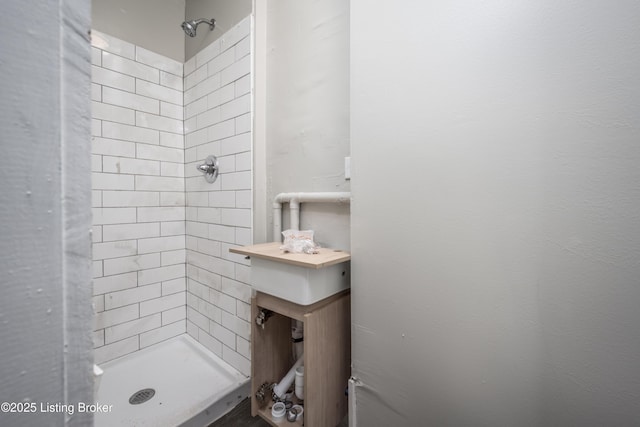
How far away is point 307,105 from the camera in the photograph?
3.87 ft

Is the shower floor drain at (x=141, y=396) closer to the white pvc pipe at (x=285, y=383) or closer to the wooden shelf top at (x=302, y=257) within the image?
the white pvc pipe at (x=285, y=383)

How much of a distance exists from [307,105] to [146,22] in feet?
4.48

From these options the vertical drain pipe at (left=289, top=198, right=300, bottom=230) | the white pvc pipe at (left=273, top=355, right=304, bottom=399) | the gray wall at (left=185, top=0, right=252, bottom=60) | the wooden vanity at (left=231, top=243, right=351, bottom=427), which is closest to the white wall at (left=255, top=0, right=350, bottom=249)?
the vertical drain pipe at (left=289, top=198, right=300, bottom=230)

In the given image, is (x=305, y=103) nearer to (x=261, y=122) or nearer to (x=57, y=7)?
(x=261, y=122)

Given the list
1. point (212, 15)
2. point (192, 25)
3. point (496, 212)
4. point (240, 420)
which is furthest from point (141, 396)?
point (212, 15)

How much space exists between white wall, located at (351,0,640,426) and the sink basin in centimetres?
13

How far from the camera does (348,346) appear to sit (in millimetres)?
997

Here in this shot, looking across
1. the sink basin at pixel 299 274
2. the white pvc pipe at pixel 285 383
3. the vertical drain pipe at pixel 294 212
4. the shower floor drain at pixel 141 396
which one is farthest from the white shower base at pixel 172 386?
the vertical drain pipe at pixel 294 212

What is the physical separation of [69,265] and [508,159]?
80 cm

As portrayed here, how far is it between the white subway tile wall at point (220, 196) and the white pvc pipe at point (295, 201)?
0.66ft

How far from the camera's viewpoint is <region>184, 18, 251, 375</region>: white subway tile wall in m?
1.38

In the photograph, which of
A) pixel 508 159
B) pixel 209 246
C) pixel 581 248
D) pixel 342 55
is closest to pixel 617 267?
pixel 581 248

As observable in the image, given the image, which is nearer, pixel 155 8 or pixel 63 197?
pixel 63 197

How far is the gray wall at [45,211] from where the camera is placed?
0.24m
